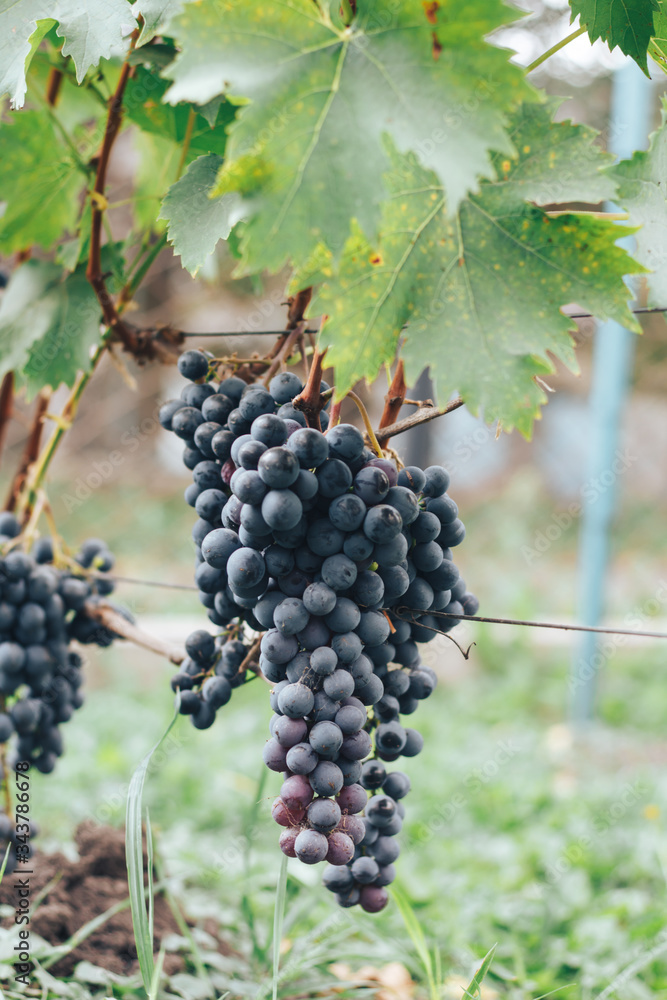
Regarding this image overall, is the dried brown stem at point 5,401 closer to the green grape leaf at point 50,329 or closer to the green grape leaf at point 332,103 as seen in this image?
the green grape leaf at point 50,329

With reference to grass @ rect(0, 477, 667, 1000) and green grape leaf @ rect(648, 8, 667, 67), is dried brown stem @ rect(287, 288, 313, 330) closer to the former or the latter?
green grape leaf @ rect(648, 8, 667, 67)

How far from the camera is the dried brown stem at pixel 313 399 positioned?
0.73m

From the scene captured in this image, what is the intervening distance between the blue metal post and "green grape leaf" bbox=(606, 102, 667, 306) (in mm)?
2179

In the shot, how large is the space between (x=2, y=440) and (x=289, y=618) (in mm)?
844

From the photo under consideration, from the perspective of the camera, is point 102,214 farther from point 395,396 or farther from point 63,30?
point 395,396

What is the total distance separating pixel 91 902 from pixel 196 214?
1081mm

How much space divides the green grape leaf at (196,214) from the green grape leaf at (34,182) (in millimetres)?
448

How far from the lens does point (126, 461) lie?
5.48m

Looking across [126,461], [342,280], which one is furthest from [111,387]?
[342,280]

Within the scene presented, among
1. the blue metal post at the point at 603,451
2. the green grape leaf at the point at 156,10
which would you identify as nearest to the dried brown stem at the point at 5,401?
the green grape leaf at the point at 156,10

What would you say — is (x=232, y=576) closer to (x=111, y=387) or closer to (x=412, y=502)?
(x=412, y=502)

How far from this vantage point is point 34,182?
1.13 m

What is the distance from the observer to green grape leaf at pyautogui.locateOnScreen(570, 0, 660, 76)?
72 centimetres

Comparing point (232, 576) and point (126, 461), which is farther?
point (126, 461)
